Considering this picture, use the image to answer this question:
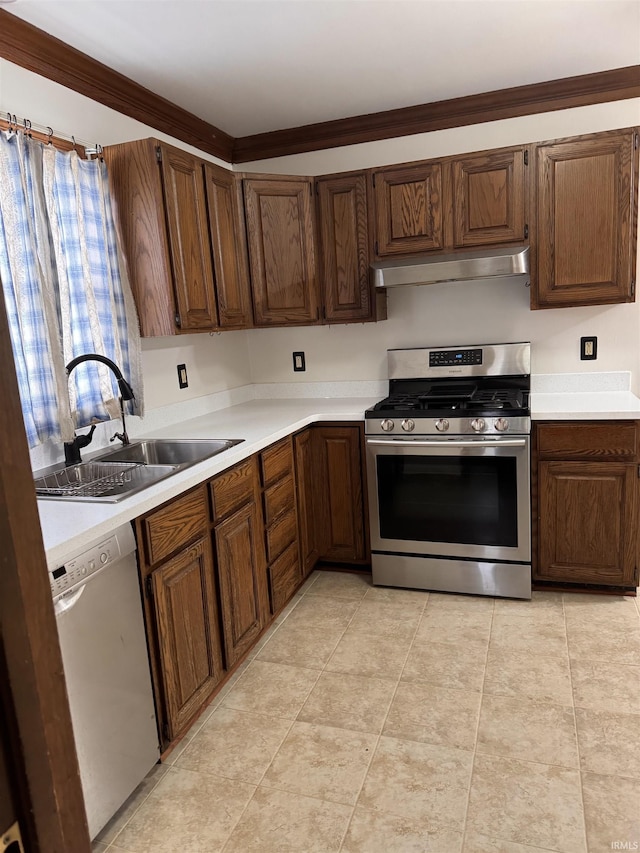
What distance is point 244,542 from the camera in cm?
253

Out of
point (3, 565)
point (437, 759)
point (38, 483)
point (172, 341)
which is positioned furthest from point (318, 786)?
point (172, 341)

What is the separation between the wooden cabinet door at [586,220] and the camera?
2867 millimetres

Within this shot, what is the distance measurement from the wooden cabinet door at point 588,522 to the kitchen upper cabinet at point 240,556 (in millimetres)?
1350

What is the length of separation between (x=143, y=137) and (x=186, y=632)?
7.45ft

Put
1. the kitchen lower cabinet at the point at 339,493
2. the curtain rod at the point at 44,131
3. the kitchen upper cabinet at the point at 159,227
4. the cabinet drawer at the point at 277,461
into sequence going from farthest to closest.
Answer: the kitchen lower cabinet at the point at 339,493 → the cabinet drawer at the point at 277,461 → the kitchen upper cabinet at the point at 159,227 → the curtain rod at the point at 44,131

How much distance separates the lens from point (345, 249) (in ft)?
11.0

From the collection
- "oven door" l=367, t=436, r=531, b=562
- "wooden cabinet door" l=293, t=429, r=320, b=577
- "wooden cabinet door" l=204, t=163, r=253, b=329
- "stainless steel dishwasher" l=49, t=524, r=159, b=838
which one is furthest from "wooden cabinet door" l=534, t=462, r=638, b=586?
"stainless steel dishwasher" l=49, t=524, r=159, b=838

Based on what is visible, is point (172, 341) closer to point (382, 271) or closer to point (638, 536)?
point (382, 271)

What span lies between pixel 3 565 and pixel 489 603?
2804 millimetres

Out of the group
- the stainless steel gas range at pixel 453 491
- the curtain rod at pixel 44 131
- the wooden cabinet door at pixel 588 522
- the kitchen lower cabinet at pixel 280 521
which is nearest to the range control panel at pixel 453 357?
the stainless steel gas range at pixel 453 491

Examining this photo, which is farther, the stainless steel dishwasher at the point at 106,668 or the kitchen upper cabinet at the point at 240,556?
the kitchen upper cabinet at the point at 240,556

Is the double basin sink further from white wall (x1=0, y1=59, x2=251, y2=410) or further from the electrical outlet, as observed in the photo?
the electrical outlet

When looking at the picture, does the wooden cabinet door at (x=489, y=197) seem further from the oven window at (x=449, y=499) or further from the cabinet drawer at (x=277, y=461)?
the cabinet drawer at (x=277, y=461)

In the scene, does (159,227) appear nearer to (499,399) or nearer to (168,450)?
(168,450)
